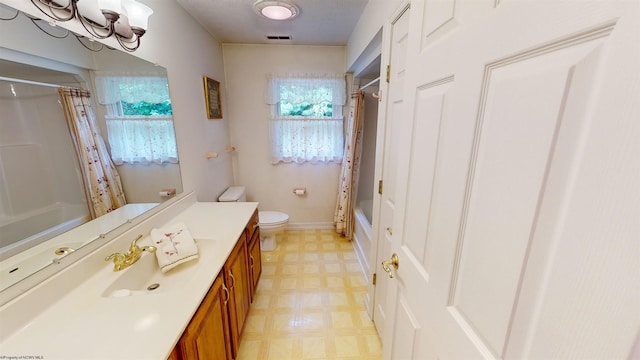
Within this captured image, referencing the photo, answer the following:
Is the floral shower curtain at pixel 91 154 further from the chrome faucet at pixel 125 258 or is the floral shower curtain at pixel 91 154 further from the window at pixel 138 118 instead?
the chrome faucet at pixel 125 258

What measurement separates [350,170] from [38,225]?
8.04 ft


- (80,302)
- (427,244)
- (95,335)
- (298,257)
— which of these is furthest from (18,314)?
(298,257)

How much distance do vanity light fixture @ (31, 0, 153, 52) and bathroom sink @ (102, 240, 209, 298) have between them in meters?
1.09

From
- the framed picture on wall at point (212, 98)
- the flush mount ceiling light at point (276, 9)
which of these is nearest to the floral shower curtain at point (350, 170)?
the flush mount ceiling light at point (276, 9)

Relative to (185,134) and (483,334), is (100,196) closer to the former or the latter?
(185,134)

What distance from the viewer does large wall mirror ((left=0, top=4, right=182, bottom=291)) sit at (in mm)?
Result: 825

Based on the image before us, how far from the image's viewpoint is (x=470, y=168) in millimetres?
562

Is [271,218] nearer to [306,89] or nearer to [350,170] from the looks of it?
[350,170]

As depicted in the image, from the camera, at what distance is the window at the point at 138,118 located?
1.27 m

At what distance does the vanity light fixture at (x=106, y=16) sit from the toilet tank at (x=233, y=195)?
1.54 metres

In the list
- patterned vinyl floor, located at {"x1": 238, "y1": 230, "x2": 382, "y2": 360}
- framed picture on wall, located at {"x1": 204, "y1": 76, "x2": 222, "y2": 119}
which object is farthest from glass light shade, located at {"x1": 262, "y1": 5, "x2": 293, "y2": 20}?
patterned vinyl floor, located at {"x1": 238, "y1": 230, "x2": 382, "y2": 360}

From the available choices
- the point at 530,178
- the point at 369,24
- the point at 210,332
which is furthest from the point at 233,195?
the point at 530,178

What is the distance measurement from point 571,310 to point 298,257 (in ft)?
8.40

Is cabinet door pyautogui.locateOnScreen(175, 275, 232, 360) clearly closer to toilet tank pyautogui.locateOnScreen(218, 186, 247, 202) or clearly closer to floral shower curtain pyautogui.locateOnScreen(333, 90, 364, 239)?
toilet tank pyautogui.locateOnScreen(218, 186, 247, 202)
